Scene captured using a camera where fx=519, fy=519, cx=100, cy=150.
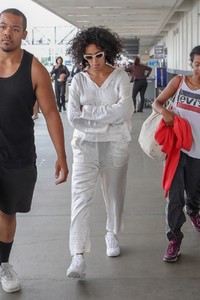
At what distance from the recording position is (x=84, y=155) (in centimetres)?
395

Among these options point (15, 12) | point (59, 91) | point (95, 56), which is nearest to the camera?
point (15, 12)

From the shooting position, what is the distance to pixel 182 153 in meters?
4.14

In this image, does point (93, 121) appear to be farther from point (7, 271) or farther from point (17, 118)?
point (7, 271)

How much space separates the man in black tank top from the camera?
3357 millimetres

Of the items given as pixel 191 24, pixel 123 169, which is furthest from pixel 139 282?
pixel 191 24

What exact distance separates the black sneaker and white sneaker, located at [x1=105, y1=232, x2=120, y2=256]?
0.41 metres

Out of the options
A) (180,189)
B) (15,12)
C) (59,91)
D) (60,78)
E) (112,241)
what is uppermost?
(15,12)

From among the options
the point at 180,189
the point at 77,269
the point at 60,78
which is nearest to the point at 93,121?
the point at 180,189

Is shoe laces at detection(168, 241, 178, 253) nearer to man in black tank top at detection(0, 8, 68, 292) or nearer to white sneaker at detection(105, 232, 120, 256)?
white sneaker at detection(105, 232, 120, 256)

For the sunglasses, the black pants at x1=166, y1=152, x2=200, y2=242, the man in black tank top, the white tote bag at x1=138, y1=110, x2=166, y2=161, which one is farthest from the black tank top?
the black pants at x1=166, y1=152, x2=200, y2=242

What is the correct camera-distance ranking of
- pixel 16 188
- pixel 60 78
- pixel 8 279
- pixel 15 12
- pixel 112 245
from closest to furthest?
pixel 15 12
pixel 16 188
pixel 8 279
pixel 112 245
pixel 60 78

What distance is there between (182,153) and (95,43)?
1.10m

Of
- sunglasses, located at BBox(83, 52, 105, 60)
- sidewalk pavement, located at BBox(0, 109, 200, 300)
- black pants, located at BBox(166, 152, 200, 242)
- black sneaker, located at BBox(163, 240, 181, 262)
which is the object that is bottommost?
sidewalk pavement, located at BBox(0, 109, 200, 300)

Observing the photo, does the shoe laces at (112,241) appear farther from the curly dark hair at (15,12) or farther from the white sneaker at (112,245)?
the curly dark hair at (15,12)
